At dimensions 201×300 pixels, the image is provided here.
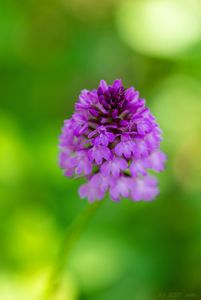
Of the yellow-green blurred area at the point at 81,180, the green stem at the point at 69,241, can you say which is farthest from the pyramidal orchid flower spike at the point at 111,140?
the yellow-green blurred area at the point at 81,180

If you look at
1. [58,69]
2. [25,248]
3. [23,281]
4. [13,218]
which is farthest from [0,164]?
[58,69]

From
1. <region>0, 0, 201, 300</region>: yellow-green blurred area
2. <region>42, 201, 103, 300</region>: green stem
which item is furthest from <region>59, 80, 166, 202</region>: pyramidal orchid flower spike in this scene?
<region>0, 0, 201, 300</region>: yellow-green blurred area

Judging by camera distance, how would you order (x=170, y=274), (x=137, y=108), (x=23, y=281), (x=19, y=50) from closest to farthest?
(x=137, y=108), (x=23, y=281), (x=170, y=274), (x=19, y=50)

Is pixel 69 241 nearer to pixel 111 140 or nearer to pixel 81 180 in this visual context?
pixel 111 140

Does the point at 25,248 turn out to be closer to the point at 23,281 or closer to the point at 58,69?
the point at 23,281

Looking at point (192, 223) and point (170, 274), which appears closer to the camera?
point (170, 274)

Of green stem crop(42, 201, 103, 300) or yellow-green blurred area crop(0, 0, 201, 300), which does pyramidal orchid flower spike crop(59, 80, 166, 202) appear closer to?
green stem crop(42, 201, 103, 300)
